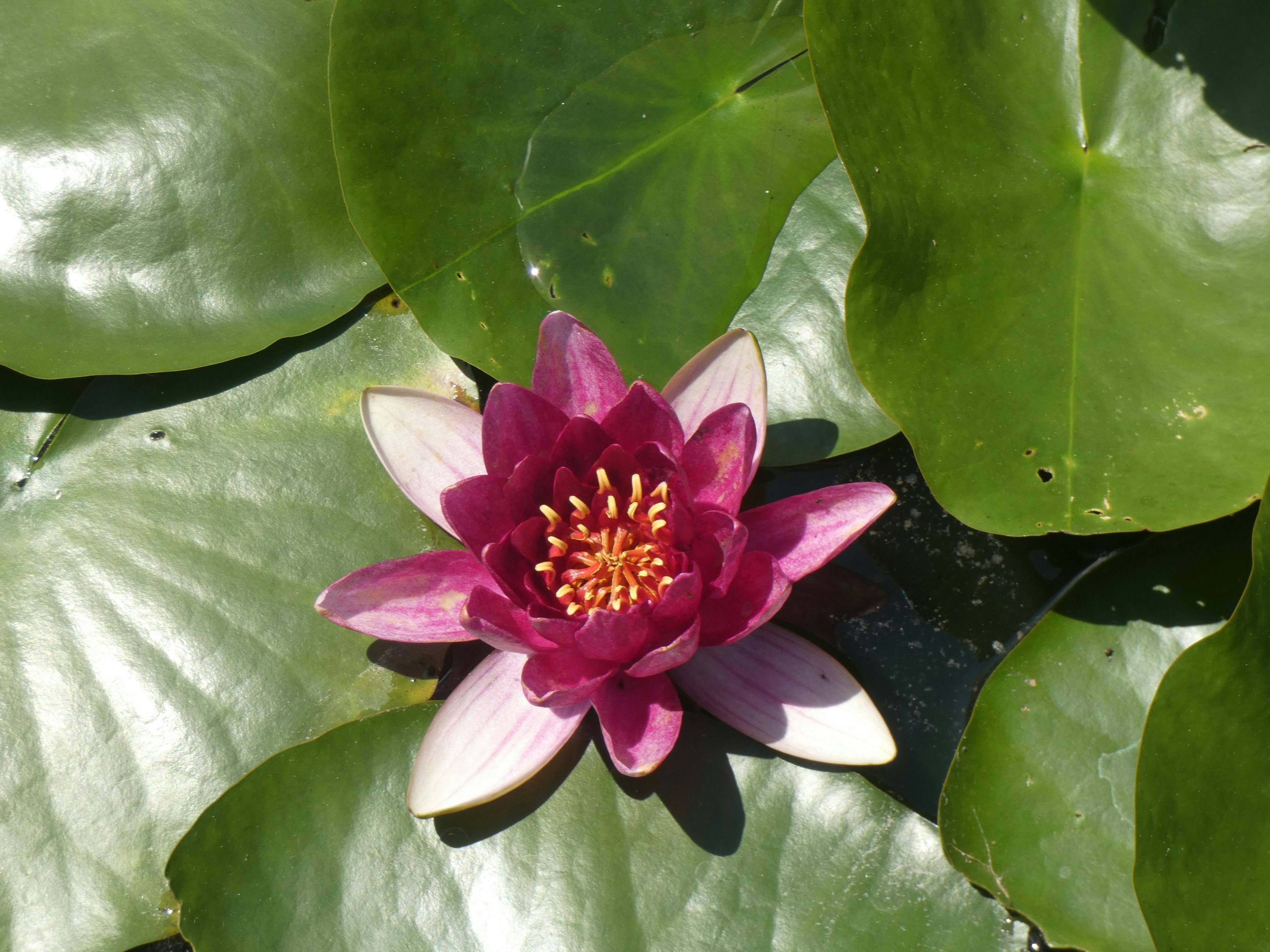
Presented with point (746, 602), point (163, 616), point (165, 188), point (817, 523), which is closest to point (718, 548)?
point (746, 602)

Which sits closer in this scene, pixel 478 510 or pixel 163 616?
pixel 478 510

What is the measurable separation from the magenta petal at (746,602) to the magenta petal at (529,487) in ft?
1.32

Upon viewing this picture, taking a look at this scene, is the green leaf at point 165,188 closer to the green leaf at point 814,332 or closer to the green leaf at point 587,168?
the green leaf at point 587,168

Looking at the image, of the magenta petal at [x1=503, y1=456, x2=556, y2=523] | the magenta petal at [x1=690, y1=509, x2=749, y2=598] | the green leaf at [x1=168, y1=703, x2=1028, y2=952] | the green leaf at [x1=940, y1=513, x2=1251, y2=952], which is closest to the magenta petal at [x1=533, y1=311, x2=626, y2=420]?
the magenta petal at [x1=503, y1=456, x2=556, y2=523]

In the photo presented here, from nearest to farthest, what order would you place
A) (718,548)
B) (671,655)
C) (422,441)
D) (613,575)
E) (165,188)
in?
(671,655)
(718,548)
(613,575)
(422,441)
(165,188)

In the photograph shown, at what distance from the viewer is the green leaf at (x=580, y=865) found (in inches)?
64.2

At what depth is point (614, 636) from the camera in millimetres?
1449

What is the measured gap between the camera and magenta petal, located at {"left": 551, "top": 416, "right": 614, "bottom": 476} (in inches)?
62.6

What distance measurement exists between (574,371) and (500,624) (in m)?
0.55

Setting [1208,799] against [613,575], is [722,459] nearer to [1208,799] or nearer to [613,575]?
[613,575]

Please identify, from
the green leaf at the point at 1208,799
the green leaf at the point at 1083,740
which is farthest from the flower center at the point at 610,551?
the green leaf at the point at 1208,799

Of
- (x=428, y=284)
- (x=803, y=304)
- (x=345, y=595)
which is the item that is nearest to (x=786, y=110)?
(x=803, y=304)

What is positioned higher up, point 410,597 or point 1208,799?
point 410,597

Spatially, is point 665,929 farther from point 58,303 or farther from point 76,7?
point 76,7
